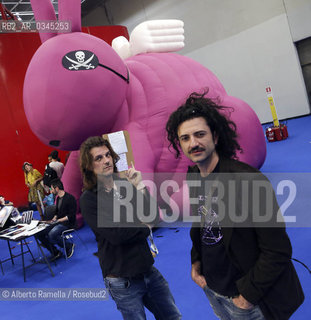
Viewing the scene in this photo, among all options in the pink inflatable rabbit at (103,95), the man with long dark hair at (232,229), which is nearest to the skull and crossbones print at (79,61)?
the pink inflatable rabbit at (103,95)

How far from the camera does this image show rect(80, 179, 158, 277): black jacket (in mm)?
1788

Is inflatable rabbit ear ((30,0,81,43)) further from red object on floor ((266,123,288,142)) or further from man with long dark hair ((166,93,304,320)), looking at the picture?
red object on floor ((266,123,288,142))

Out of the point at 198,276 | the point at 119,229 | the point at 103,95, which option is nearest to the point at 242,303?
the point at 198,276

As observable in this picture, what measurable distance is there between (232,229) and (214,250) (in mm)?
173

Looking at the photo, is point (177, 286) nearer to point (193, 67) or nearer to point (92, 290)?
point (92, 290)

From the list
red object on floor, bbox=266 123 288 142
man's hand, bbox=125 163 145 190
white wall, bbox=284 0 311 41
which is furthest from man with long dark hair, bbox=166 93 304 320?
white wall, bbox=284 0 311 41

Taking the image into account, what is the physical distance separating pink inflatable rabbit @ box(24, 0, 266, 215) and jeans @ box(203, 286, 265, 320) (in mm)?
3037

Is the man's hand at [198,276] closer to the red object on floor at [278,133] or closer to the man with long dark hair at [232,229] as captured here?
the man with long dark hair at [232,229]

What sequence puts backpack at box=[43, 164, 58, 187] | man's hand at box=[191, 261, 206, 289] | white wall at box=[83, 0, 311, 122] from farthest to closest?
1. white wall at box=[83, 0, 311, 122]
2. backpack at box=[43, 164, 58, 187]
3. man's hand at box=[191, 261, 206, 289]

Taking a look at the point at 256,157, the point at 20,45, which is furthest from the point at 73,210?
the point at 20,45

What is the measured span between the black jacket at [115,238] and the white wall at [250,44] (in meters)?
10.6

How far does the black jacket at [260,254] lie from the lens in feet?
4.19

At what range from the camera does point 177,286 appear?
10.7 feet

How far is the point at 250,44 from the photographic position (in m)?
11.7
